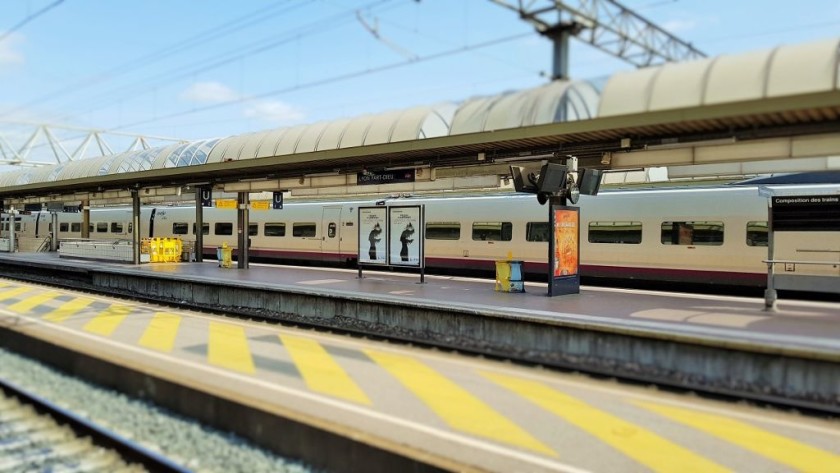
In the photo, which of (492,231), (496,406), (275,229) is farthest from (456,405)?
(275,229)

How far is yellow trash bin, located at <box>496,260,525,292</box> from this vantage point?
13500mm

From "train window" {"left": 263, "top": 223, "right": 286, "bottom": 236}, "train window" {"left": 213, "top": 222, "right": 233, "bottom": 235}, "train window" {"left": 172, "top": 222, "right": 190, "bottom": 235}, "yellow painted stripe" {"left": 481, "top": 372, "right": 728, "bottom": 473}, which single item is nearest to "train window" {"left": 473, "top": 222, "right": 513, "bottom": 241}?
"train window" {"left": 263, "top": 223, "right": 286, "bottom": 236}

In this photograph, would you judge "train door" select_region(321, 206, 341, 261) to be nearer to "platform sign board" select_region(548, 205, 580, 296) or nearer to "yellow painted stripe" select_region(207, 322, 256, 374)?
"yellow painted stripe" select_region(207, 322, 256, 374)

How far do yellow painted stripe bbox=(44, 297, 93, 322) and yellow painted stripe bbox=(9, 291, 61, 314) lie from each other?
0.66 metres

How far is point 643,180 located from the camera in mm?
18172

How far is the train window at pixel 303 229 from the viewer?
78.0ft

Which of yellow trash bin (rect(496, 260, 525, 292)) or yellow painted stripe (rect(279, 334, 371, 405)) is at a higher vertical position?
yellow trash bin (rect(496, 260, 525, 292))

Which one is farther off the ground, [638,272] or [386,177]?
[386,177]

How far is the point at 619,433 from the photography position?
608 centimetres

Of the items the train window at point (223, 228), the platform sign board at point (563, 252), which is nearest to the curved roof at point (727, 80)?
the platform sign board at point (563, 252)

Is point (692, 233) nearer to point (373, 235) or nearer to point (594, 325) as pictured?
point (594, 325)

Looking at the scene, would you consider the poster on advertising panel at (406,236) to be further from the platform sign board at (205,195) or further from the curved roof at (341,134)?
the platform sign board at (205,195)

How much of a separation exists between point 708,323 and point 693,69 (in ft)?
13.0

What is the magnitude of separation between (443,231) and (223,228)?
11970mm
